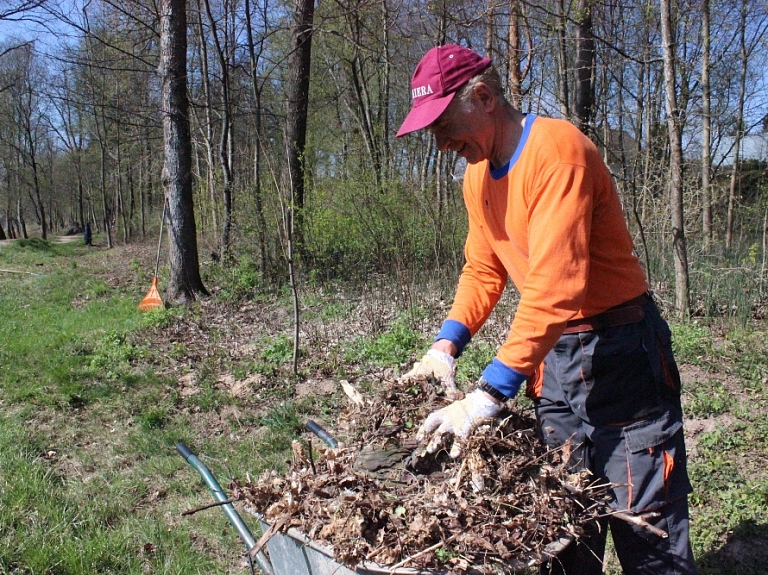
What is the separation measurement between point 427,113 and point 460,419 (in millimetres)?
891

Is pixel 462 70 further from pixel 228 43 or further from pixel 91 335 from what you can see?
pixel 228 43

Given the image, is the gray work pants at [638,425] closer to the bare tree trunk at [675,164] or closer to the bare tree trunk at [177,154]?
the bare tree trunk at [675,164]

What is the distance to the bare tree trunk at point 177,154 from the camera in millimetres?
8914

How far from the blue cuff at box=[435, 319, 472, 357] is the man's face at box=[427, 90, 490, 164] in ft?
2.06

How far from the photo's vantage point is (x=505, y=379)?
5.30 feet

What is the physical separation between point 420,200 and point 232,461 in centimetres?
463

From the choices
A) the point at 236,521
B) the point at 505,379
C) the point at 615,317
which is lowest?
the point at 236,521

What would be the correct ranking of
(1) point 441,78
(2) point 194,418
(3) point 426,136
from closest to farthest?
(1) point 441,78 < (2) point 194,418 < (3) point 426,136

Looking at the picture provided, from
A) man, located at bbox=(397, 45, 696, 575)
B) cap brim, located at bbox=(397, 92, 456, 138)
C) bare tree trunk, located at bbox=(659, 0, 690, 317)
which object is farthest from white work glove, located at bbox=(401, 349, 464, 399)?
bare tree trunk, located at bbox=(659, 0, 690, 317)

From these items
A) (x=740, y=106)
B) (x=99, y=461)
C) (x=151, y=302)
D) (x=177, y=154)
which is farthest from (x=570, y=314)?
(x=740, y=106)

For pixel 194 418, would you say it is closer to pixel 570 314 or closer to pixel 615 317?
pixel 615 317

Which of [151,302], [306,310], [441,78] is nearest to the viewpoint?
[441,78]

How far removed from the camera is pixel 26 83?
30516 mm

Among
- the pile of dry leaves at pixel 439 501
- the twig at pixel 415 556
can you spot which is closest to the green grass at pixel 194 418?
the pile of dry leaves at pixel 439 501
